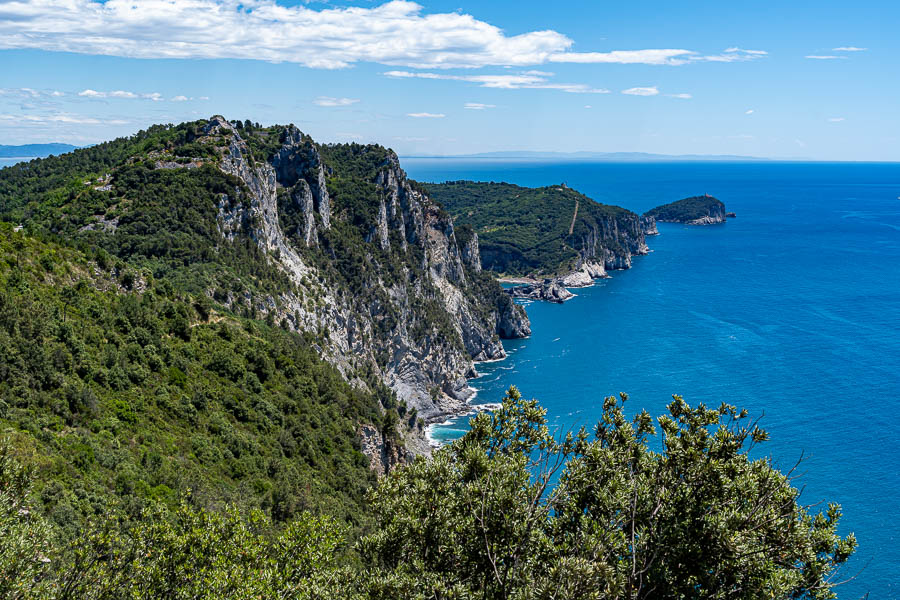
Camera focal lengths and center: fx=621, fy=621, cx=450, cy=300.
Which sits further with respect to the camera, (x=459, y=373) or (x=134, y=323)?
(x=459, y=373)

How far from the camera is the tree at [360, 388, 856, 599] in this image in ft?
45.6

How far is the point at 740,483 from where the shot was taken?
14.7 meters

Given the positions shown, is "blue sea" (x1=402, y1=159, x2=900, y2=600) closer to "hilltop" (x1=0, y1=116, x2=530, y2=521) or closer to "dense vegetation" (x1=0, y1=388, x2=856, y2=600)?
"hilltop" (x1=0, y1=116, x2=530, y2=521)

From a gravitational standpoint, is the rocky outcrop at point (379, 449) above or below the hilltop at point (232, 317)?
below

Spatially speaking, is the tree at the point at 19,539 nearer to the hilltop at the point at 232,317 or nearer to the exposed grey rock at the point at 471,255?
the hilltop at the point at 232,317

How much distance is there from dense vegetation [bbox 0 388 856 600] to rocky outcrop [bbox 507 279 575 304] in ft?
557

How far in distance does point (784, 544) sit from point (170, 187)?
88.0m

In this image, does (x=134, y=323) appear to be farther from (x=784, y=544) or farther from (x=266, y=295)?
(x=784, y=544)

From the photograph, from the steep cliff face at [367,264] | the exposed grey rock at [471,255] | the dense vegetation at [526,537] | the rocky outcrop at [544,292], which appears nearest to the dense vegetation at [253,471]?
the dense vegetation at [526,537]

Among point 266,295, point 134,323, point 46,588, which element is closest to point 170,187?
point 266,295

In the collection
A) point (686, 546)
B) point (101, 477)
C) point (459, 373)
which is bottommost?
point (459, 373)

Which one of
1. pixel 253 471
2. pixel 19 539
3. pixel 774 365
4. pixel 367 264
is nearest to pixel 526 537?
pixel 19 539

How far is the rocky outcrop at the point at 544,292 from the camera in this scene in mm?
187100

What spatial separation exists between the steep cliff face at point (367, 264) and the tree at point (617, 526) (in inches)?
2730
